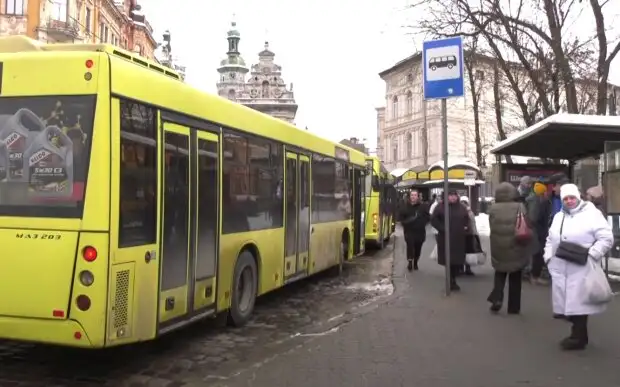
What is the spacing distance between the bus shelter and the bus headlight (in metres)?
7.53

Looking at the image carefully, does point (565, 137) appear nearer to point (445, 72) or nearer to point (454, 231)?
point (454, 231)

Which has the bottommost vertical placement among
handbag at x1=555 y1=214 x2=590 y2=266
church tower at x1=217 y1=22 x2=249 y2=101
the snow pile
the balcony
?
the snow pile

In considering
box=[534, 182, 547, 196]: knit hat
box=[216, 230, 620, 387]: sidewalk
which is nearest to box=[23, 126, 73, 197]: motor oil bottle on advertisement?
box=[216, 230, 620, 387]: sidewalk

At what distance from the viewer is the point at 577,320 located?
6723 millimetres

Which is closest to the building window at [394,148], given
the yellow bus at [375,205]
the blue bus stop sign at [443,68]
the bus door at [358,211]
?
the yellow bus at [375,205]

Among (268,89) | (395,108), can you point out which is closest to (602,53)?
(395,108)

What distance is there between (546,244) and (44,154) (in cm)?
514

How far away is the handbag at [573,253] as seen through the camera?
650cm

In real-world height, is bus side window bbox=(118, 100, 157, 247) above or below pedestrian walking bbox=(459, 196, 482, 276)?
above

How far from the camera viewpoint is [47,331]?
512cm

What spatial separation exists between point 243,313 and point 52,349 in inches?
93.3

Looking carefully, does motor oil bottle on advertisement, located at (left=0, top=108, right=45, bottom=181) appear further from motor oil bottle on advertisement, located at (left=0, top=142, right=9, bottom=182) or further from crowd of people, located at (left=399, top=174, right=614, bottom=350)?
crowd of people, located at (left=399, top=174, right=614, bottom=350)

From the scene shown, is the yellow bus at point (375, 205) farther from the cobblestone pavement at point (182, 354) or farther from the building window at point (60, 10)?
the building window at point (60, 10)

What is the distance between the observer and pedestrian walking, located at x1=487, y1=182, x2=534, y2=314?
8406 mm
